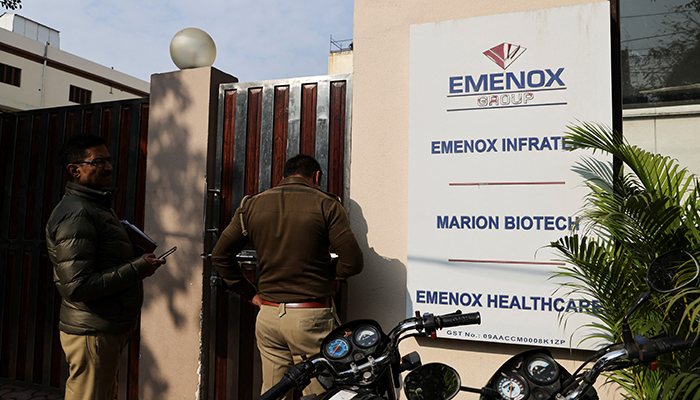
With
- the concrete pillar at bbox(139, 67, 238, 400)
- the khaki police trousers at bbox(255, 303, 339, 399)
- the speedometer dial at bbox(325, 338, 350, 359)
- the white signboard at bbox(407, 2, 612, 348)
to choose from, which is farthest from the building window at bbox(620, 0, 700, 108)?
the concrete pillar at bbox(139, 67, 238, 400)

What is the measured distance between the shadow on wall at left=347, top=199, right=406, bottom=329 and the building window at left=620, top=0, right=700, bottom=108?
1.89m

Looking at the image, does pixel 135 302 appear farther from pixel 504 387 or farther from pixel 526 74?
pixel 526 74

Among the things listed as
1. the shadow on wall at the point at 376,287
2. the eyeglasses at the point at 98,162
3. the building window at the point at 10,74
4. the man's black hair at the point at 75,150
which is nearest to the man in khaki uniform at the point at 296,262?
the shadow on wall at the point at 376,287

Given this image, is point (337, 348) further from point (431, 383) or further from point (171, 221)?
point (171, 221)

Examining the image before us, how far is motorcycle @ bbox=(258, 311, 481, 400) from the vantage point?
144cm

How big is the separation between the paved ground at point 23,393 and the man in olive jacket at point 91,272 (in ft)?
7.96

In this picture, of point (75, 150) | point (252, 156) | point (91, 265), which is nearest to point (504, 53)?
point (252, 156)

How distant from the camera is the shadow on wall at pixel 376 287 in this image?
3443mm

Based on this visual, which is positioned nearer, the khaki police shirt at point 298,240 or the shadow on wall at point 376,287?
the khaki police shirt at point 298,240

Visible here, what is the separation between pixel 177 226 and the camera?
4.03m

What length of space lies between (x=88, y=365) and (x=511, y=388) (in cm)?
206

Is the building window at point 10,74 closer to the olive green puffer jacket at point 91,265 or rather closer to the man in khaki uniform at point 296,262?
the olive green puffer jacket at point 91,265

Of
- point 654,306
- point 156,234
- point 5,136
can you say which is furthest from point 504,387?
point 5,136

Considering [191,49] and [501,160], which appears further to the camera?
[191,49]
